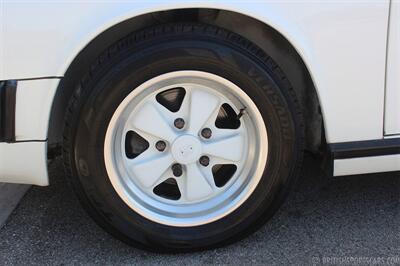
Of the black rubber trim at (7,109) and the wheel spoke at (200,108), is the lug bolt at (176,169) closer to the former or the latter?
the wheel spoke at (200,108)

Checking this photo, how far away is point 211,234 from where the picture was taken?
250 centimetres

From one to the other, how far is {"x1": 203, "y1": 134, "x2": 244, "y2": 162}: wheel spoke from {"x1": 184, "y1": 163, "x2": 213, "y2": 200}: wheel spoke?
0.10 m

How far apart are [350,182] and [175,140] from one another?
1253mm

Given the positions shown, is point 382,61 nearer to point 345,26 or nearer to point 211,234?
point 345,26

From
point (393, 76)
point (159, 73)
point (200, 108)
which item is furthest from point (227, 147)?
point (393, 76)

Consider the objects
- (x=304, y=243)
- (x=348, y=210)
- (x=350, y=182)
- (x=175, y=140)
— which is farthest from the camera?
(x=350, y=182)

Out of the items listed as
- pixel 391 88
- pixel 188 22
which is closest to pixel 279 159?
pixel 391 88

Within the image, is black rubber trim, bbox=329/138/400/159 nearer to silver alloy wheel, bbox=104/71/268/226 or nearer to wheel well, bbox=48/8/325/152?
wheel well, bbox=48/8/325/152

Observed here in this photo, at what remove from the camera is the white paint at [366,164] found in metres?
2.46

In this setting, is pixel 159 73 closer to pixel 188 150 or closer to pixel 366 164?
pixel 188 150

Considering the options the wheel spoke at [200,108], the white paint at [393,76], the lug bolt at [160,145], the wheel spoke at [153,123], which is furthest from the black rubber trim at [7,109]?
the white paint at [393,76]

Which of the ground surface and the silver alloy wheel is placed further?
the ground surface

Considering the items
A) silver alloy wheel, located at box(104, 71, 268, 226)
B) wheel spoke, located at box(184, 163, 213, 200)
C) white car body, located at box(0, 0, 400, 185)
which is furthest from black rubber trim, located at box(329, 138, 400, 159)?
wheel spoke, located at box(184, 163, 213, 200)

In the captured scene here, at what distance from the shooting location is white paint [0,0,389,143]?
2.17 metres
